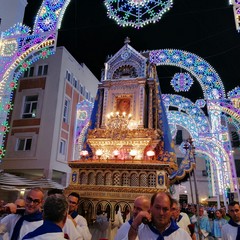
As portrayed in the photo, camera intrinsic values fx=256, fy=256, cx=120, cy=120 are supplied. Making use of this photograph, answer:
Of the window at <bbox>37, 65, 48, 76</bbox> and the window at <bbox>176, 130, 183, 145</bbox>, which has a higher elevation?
the window at <bbox>37, 65, 48, 76</bbox>

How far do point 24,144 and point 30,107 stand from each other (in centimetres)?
301

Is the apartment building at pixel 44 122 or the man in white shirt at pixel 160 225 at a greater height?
the apartment building at pixel 44 122

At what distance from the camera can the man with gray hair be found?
2.40 metres

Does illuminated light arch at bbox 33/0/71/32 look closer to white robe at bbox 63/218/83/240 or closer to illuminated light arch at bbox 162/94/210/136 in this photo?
white robe at bbox 63/218/83/240

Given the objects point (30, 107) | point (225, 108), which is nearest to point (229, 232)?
point (225, 108)

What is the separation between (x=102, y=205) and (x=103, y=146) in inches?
145

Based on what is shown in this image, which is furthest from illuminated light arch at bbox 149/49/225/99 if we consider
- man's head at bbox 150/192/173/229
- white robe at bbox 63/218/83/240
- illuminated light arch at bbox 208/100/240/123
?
man's head at bbox 150/192/173/229

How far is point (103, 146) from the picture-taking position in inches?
431

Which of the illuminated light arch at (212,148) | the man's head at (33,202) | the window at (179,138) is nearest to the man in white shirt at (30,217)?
the man's head at (33,202)

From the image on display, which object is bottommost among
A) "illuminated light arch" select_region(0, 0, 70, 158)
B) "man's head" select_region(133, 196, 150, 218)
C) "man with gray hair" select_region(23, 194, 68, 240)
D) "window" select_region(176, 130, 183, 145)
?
"man with gray hair" select_region(23, 194, 68, 240)

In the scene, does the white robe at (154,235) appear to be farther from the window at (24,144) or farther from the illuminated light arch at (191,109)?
the window at (24,144)

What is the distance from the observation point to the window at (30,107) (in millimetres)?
20016

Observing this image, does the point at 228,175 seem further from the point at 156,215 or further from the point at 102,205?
the point at 156,215

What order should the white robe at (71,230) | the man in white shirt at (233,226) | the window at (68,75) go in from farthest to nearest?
1. the window at (68,75)
2. the man in white shirt at (233,226)
3. the white robe at (71,230)
